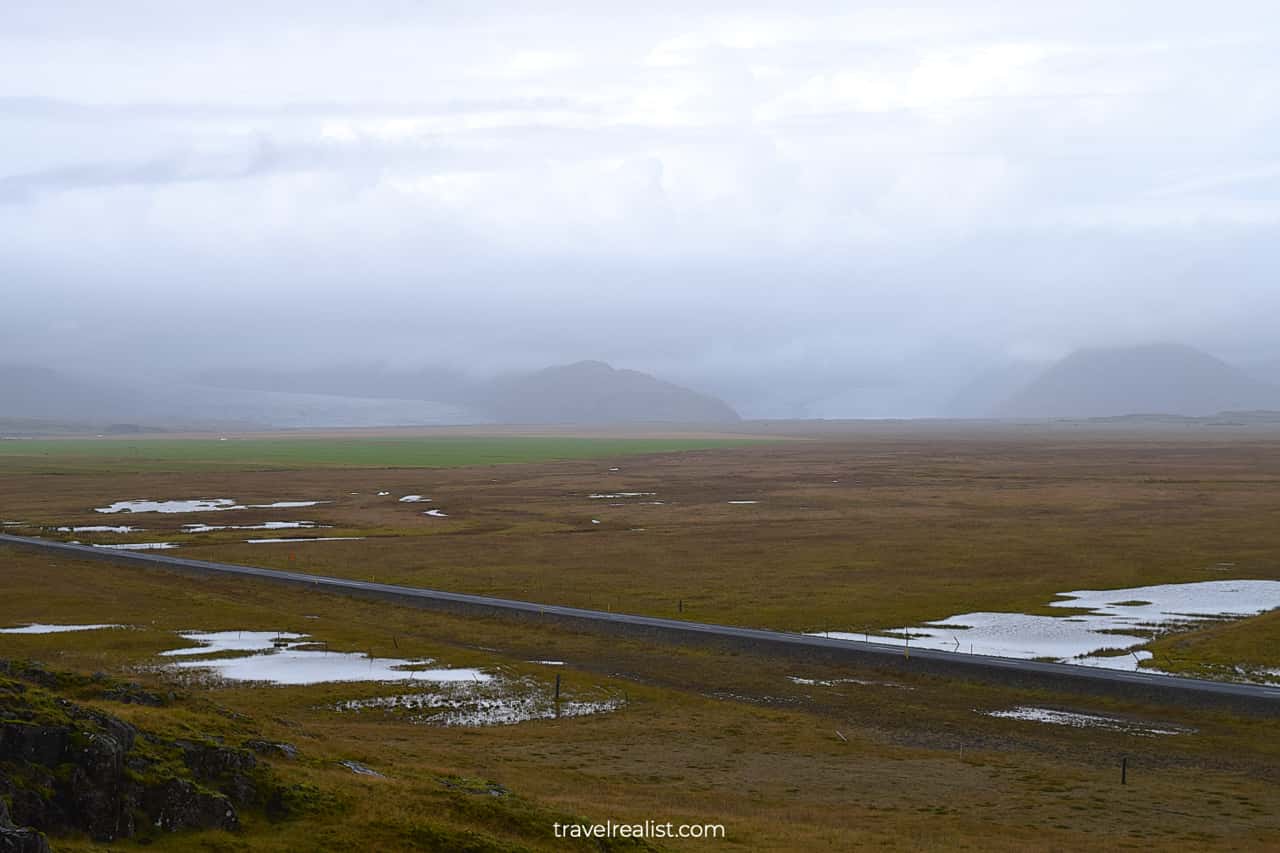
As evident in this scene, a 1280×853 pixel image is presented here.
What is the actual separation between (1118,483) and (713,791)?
141386 millimetres

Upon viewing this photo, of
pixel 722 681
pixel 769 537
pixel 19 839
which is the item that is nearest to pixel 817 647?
pixel 722 681

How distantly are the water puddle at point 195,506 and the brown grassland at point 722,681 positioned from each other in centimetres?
515

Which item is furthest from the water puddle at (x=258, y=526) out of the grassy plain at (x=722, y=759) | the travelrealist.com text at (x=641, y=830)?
the travelrealist.com text at (x=641, y=830)

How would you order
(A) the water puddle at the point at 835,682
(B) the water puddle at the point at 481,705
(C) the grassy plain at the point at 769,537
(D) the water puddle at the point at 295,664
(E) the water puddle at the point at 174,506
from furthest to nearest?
(E) the water puddle at the point at 174,506, (C) the grassy plain at the point at 769,537, (D) the water puddle at the point at 295,664, (A) the water puddle at the point at 835,682, (B) the water puddle at the point at 481,705

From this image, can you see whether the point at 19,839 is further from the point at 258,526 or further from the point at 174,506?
the point at 174,506

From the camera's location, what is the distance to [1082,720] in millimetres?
44906

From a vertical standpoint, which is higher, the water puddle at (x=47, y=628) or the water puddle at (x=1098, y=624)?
the water puddle at (x=1098, y=624)

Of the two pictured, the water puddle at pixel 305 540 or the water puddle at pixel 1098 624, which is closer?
Result: the water puddle at pixel 1098 624

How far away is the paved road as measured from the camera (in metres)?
46.7

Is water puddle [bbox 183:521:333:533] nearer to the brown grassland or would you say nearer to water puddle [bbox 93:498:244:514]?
the brown grassland

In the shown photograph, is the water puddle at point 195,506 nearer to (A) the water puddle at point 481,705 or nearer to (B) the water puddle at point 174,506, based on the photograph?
(B) the water puddle at point 174,506

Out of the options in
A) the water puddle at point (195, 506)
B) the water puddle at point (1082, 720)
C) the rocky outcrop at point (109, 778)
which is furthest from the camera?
the water puddle at point (195, 506)

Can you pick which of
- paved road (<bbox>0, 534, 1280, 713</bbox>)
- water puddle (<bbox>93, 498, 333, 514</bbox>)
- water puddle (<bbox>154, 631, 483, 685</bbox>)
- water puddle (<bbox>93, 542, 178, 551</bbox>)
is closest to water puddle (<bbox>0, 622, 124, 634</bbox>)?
water puddle (<bbox>154, 631, 483, 685</bbox>)

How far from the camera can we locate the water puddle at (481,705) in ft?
149
